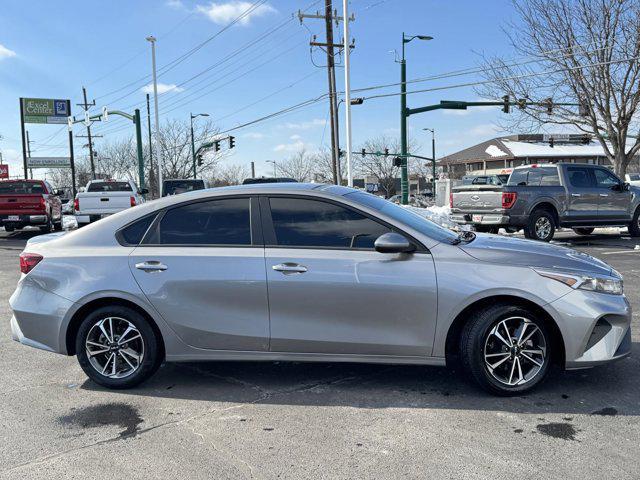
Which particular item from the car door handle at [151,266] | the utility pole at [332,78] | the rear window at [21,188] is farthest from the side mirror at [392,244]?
the utility pole at [332,78]

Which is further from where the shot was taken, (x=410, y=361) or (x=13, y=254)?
(x=13, y=254)

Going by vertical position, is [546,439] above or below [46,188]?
below

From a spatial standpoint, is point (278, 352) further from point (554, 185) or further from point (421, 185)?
point (421, 185)

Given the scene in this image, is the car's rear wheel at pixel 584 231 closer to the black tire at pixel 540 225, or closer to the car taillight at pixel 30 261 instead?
the black tire at pixel 540 225

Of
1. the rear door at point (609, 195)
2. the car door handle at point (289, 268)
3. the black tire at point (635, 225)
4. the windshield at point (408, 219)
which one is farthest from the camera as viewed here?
the black tire at point (635, 225)

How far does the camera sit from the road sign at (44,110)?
54.8 metres

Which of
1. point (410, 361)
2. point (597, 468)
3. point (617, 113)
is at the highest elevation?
point (617, 113)

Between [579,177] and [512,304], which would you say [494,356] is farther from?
[579,177]

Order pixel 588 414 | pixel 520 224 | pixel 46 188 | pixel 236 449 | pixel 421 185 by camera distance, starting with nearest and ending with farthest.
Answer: pixel 236 449
pixel 588 414
pixel 520 224
pixel 46 188
pixel 421 185

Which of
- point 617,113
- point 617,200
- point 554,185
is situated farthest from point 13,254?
point 617,113

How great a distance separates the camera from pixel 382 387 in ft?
14.4

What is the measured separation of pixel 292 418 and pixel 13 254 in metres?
12.4

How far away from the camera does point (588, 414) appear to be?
3.80m

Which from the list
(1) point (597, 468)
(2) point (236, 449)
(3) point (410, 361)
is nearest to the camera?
(1) point (597, 468)
